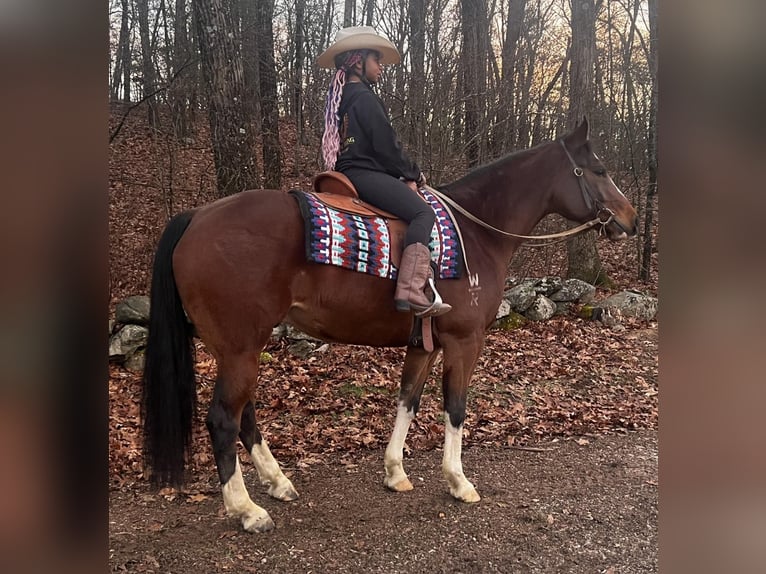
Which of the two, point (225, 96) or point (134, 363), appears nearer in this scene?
point (134, 363)

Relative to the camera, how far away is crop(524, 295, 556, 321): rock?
8.34 m

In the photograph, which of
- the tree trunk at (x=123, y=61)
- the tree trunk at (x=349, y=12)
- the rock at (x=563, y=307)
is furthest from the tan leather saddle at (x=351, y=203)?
the tree trunk at (x=349, y=12)

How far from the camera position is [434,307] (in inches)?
133

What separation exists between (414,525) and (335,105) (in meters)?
2.72

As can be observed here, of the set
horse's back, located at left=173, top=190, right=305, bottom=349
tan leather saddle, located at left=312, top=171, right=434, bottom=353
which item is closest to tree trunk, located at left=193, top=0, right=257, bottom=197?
tan leather saddle, located at left=312, top=171, right=434, bottom=353

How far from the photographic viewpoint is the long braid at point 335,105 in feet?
11.8

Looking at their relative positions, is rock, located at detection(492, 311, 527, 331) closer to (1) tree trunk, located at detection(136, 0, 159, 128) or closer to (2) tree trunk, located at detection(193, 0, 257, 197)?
(2) tree trunk, located at detection(193, 0, 257, 197)

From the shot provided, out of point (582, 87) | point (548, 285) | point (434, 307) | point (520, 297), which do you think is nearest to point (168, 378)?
point (434, 307)

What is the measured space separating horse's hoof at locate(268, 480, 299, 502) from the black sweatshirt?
2196 millimetres

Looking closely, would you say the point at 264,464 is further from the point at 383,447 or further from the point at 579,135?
the point at 579,135
